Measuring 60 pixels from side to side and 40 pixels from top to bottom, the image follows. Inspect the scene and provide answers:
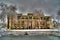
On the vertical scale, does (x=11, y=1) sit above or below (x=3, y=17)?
above

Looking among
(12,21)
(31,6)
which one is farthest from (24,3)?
(12,21)

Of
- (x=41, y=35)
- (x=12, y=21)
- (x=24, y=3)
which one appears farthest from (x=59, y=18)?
(x=12, y=21)

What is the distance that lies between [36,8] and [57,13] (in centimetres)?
90

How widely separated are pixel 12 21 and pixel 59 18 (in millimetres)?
1947

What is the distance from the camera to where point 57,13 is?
18.7 ft

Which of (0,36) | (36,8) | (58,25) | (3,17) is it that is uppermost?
(36,8)

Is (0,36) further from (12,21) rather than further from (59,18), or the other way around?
(59,18)

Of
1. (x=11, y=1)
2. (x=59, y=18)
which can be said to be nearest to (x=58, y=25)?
(x=59, y=18)

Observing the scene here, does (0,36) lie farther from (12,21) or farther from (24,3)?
(24,3)

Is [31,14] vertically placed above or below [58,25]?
above

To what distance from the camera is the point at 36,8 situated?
5.68m

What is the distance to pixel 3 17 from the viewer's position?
552 cm

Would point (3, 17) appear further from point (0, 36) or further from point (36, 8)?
point (36, 8)

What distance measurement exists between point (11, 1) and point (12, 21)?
0.82 m
